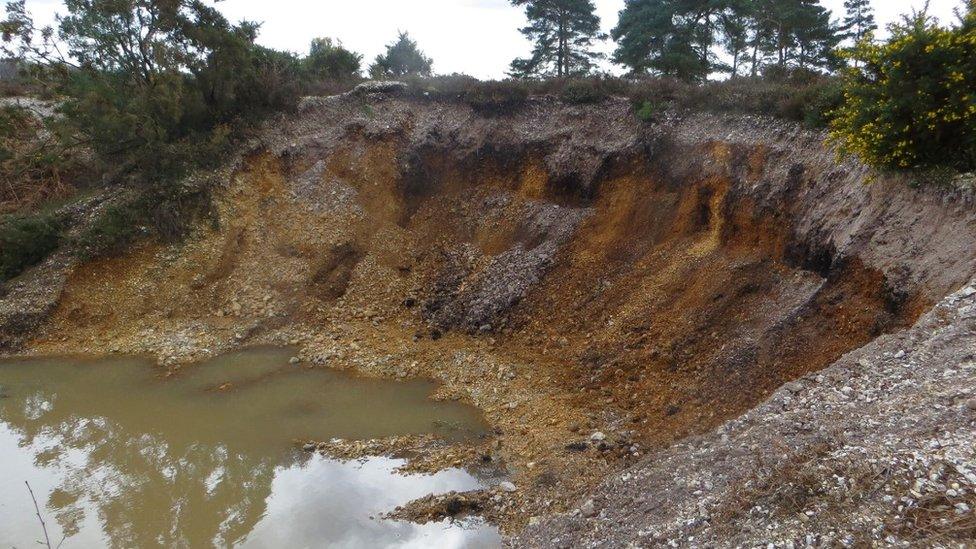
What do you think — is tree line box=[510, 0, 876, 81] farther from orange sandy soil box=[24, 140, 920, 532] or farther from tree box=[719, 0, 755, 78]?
orange sandy soil box=[24, 140, 920, 532]

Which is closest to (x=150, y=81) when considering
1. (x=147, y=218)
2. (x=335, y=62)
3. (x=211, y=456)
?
(x=147, y=218)

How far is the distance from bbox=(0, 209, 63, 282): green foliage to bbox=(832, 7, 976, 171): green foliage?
68.6 ft

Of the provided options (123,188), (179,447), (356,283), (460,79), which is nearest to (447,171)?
(460,79)

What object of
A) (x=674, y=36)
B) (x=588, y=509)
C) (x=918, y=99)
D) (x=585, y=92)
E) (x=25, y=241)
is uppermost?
(x=674, y=36)

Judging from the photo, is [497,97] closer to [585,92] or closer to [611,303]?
[585,92]

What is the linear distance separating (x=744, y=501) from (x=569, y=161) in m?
12.4

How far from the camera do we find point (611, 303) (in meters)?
13.6

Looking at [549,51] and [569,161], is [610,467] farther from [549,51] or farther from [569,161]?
[549,51]

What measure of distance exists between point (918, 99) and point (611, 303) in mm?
7077

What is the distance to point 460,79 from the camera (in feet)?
68.3

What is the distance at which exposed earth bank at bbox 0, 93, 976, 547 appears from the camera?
6.37 metres

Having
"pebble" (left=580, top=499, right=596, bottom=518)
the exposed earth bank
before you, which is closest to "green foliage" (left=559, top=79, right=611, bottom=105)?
the exposed earth bank

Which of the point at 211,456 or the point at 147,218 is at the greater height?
the point at 147,218

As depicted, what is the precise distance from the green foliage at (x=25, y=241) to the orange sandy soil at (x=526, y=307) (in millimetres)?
1568
